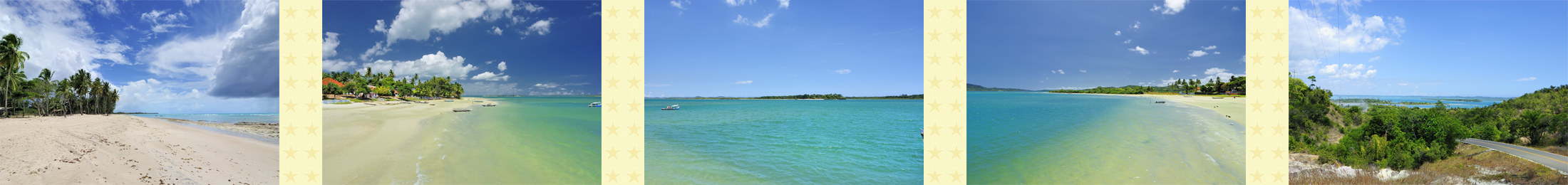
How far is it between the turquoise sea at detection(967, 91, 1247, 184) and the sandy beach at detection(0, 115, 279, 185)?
4.40 meters

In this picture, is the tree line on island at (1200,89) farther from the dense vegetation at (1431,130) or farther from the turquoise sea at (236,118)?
the turquoise sea at (236,118)

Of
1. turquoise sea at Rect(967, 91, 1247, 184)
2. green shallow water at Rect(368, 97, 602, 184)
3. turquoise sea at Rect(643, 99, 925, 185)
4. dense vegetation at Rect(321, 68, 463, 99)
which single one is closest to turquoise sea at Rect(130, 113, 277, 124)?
dense vegetation at Rect(321, 68, 463, 99)

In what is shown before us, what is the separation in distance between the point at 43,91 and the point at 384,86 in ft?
21.3

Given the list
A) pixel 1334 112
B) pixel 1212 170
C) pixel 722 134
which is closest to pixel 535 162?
pixel 722 134

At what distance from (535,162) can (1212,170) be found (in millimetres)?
4219

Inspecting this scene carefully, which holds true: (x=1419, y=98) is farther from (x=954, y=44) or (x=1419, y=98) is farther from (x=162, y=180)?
(x=162, y=180)

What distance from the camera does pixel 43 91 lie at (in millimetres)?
5977

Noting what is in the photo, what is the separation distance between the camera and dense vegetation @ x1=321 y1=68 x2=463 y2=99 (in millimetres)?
8547

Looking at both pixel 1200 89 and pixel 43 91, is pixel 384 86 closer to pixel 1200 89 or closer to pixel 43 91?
pixel 43 91

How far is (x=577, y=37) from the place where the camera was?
109 inches

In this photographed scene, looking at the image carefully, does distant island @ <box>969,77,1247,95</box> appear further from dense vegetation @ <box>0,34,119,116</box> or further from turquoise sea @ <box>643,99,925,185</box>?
dense vegetation @ <box>0,34,119,116</box>

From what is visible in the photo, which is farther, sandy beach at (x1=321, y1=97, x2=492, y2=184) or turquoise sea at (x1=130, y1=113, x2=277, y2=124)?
turquoise sea at (x1=130, y1=113, x2=277, y2=124)

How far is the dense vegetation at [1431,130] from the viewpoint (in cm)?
393

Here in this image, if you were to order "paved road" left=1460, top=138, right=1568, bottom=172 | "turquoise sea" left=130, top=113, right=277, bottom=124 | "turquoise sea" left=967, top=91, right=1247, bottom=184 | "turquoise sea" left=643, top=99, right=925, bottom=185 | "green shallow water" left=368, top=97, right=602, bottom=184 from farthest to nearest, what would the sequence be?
"turquoise sea" left=130, top=113, right=277, bottom=124
"paved road" left=1460, top=138, right=1568, bottom=172
"turquoise sea" left=967, top=91, right=1247, bottom=184
"turquoise sea" left=643, top=99, right=925, bottom=185
"green shallow water" left=368, top=97, right=602, bottom=184
